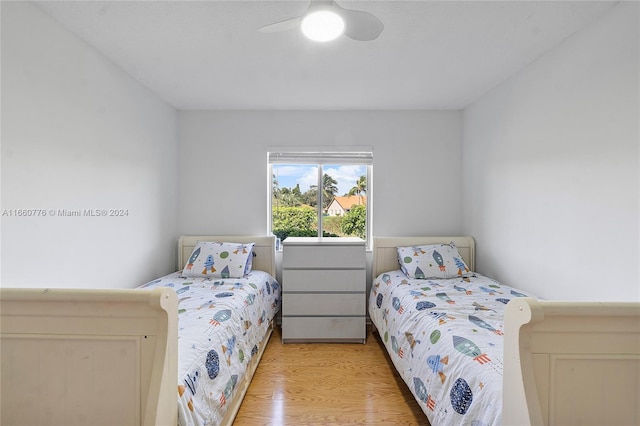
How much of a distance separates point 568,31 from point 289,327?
2.86m

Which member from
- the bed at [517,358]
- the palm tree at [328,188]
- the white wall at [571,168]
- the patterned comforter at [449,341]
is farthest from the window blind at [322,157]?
the bed at [517,358]

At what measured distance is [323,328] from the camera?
2.75m

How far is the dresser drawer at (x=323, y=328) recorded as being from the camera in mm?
2744

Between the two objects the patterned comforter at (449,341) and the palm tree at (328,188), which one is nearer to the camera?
the patterned comforter at (449,341)

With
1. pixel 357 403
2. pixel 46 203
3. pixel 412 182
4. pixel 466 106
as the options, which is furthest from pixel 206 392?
pixel 466 106

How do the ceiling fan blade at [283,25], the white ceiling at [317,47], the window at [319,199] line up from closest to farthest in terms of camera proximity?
the ceiling fan blade at [283,25]
the white ceiling at [317,47]
the window at [319,199]

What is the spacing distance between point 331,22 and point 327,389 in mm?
2164

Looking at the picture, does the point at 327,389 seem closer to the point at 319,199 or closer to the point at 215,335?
the point at 215,335

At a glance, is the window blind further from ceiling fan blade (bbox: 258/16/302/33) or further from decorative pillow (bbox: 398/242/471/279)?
ceiling fan blade (bbox: 258/16/302/33)

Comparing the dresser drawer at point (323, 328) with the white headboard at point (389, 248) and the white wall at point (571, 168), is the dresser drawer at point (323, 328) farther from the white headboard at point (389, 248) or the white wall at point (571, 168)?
the white wall at point (571, 168)

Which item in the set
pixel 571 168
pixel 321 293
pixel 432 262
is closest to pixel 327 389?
pixel 321 293

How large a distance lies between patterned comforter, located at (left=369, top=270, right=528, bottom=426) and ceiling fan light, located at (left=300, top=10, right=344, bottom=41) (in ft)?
5.11

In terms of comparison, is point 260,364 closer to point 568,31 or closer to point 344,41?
point 344,41

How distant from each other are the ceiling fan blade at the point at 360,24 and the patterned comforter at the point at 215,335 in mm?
1607
